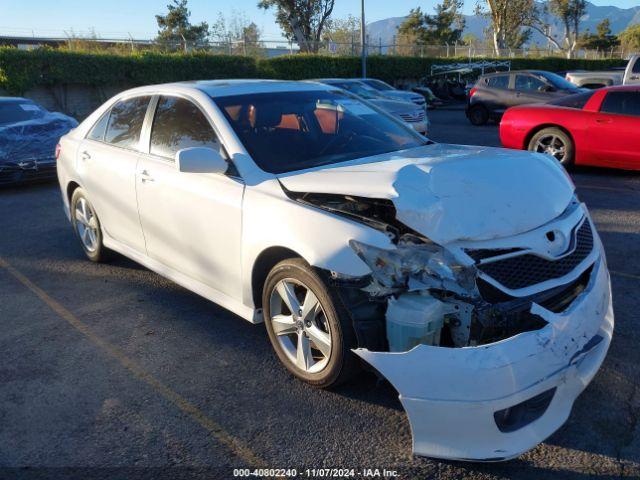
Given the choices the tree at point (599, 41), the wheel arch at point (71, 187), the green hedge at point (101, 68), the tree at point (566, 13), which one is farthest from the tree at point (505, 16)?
the wheel arch at point (71, 187)

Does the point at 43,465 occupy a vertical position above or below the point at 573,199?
below

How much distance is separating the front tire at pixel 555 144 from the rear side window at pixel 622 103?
0.66m

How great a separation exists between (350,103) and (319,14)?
42.6 metres

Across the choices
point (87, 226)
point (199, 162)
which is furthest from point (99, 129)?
point (199, 162)

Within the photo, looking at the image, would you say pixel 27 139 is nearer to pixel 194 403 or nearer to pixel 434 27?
pixel 194 403

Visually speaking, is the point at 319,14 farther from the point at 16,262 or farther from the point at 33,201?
the point at 16,262

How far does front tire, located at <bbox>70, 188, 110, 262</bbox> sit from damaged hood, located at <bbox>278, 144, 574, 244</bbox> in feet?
8.90

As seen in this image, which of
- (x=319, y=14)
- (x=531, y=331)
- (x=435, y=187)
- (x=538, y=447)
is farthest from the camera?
(x=319, y=14)

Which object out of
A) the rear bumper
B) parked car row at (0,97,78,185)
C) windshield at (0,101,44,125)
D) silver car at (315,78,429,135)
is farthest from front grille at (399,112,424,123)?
windshield at (0,101,44,125)

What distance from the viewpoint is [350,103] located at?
4.61 meters

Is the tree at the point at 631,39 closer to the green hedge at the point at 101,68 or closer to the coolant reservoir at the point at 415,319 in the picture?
the green hedge at the point at 101,68

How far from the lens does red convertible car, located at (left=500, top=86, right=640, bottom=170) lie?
8359 mm

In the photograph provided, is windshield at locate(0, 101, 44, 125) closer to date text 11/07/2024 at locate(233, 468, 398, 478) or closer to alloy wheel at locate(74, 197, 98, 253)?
alloy wheel at locate(74, 197, 98, 253)

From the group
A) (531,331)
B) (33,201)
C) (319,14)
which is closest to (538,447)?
(531,331)
